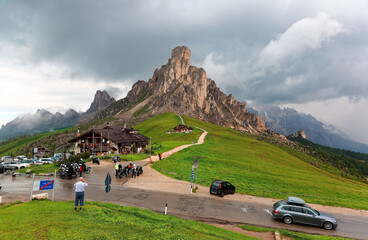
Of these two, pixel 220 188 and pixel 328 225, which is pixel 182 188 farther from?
pixel 328 225

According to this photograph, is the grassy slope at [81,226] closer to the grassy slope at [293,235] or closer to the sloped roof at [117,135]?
the grassy slope at [293,235]

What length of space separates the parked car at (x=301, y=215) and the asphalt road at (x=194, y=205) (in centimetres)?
43

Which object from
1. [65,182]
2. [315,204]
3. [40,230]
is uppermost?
[40,230]

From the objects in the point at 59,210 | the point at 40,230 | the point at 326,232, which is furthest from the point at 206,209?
the point at 40,230

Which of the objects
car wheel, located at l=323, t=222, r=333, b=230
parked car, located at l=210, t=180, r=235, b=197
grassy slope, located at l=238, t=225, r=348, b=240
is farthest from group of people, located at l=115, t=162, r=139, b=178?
car wheel, located at l=323, t=222, r=333, b=230

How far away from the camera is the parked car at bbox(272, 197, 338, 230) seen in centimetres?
1681

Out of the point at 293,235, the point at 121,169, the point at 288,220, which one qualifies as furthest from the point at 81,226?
the point at 121,169

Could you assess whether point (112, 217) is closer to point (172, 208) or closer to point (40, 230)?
point (40, 230)

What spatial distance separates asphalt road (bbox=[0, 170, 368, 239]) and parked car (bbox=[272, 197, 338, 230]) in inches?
16.9

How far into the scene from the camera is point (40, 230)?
8539mm

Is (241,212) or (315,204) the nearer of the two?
(241,212)

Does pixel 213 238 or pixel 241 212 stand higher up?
pixel 213 238

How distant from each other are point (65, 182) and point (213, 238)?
22.8m

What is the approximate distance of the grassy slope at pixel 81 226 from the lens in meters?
8.37
